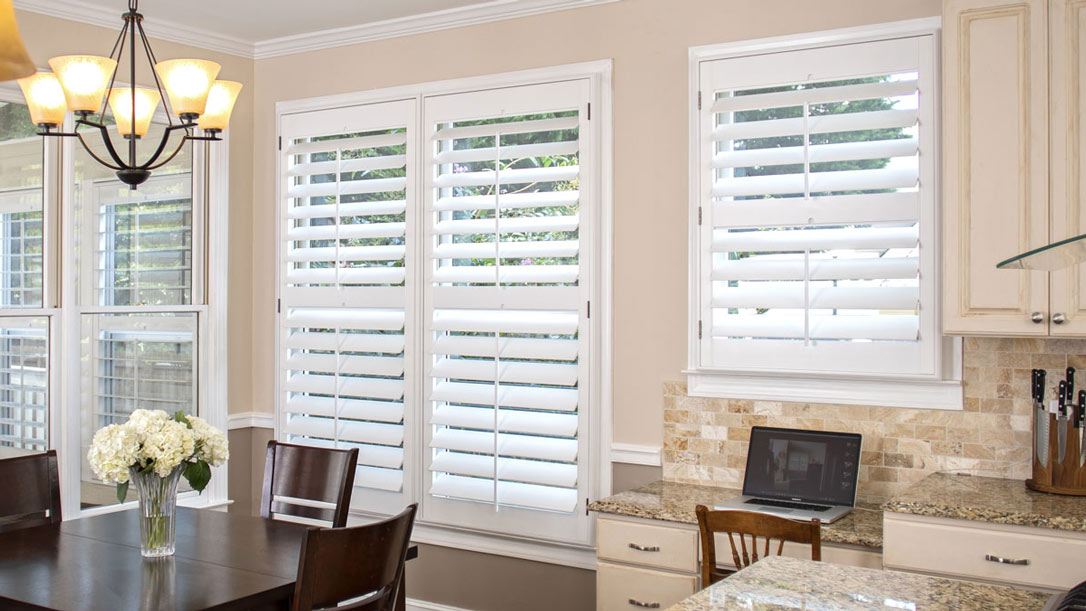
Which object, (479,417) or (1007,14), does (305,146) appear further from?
(1007,14)

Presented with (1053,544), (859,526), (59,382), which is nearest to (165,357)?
(59,382)

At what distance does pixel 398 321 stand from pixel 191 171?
3.99 feet

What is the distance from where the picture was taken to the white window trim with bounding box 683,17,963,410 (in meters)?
3.09

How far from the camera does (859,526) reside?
9.34 ft

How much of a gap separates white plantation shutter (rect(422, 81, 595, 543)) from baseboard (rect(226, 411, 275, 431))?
3.17ft

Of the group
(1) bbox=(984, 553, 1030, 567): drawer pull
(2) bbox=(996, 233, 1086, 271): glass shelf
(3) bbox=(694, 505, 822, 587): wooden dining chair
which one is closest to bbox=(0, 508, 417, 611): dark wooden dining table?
(3) bbox=(694, 505, 822, 587): wooden dining chair

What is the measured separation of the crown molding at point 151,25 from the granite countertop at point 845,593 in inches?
137

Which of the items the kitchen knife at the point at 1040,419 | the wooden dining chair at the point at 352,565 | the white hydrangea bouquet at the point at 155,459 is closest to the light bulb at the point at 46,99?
the white hydrangea bouquet at the point at 155,459

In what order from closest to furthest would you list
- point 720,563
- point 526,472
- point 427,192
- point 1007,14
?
point 1007,14 → point 720,563 → point 526,472 → point 427,192

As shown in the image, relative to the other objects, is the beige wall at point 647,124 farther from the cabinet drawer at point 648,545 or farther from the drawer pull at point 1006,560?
the drawer pull at point 1006,560

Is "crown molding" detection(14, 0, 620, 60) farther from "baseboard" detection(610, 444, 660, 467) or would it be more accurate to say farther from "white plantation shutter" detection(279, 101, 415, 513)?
"baseboard" detection(610, 444, 660, 467)

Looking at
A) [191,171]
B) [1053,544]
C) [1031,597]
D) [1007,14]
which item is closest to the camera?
[1031,597]

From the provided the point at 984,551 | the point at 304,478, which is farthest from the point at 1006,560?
the point at 304,478

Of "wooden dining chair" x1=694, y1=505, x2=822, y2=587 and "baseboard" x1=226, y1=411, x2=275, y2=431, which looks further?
"baseboard" x1=226, y1=411, x2=275, y2=431
